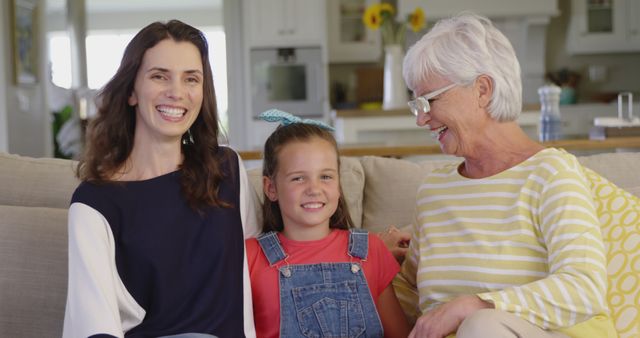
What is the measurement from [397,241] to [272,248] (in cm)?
36

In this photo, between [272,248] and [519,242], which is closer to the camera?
[519,242]

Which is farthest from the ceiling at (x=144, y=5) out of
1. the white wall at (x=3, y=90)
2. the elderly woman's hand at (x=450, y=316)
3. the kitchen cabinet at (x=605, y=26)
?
the elderly woman's hand at (x=450, y=316)

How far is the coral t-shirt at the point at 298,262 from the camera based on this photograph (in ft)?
6.52

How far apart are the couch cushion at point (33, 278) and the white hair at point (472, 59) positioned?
3.30 ft

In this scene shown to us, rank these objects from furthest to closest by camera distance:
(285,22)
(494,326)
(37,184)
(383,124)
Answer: (285,22)
(383,124)
(37,184)
(494,326)

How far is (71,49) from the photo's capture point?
384 inches

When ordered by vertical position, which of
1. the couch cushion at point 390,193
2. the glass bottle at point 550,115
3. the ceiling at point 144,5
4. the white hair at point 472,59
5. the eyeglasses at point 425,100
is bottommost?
the couch cushion at point 390,193

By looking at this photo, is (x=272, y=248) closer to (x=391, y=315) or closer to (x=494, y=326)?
(x=391, y=315)

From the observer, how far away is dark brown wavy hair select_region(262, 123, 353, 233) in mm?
2033

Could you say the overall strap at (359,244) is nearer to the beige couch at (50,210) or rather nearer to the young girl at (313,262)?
the young girl at (313,262)

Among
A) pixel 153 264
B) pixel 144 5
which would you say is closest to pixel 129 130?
pixel 153 264

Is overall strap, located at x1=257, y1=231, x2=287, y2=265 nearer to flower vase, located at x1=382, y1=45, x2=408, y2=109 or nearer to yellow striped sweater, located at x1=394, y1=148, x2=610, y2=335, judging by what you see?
yellow striped sweater, located at x1=394, y1=148, x2=610, y2=335

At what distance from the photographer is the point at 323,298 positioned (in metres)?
1.97

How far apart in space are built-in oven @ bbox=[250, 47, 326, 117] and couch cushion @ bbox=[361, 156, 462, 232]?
5039 millimetres
